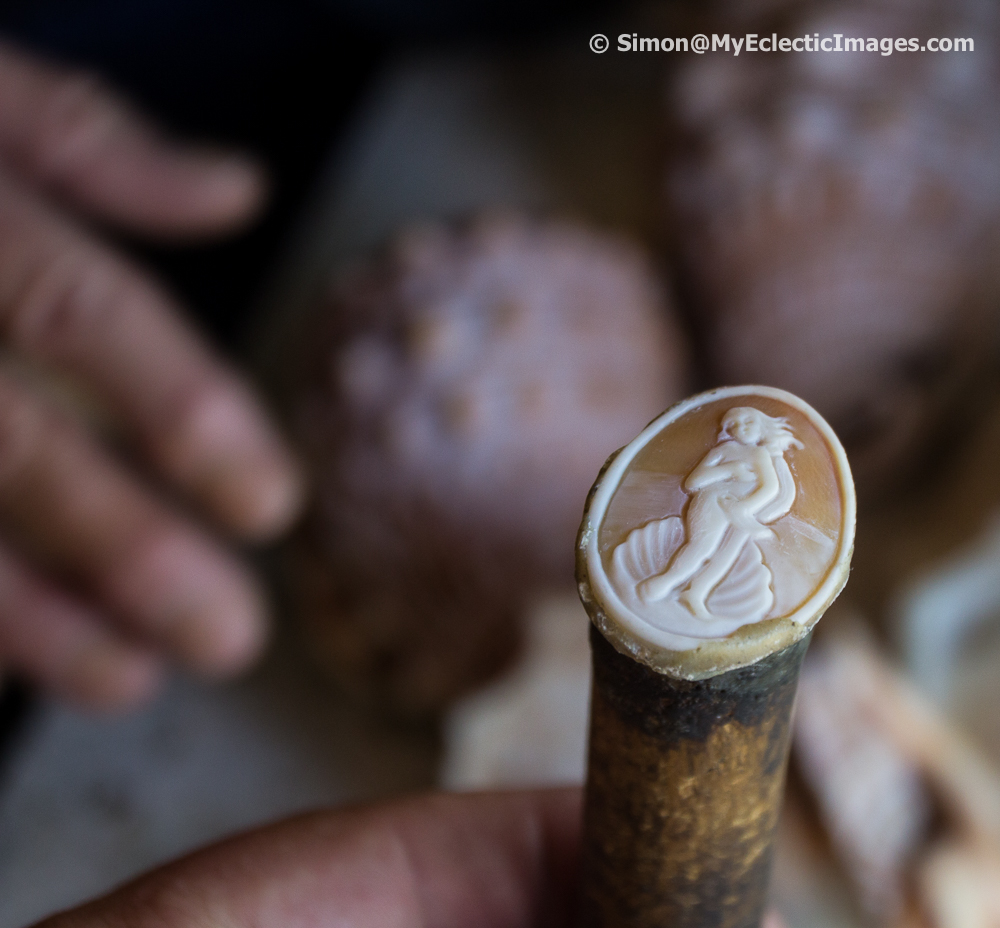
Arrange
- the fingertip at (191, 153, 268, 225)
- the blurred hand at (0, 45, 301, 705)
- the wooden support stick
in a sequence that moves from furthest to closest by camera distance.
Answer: the fingertip at (191, 153, 268, 225), the blurred hand at (0, 45, 301, 705), the wooden support stick

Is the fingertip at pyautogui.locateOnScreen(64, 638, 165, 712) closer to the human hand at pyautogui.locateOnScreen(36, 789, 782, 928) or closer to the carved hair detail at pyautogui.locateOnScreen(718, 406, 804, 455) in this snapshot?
the human hand at pyautogui.locateOnScreen(36, 789, 782, 928)

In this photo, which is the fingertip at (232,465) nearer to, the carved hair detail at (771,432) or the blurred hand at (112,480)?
the blurred hand at (112,480)

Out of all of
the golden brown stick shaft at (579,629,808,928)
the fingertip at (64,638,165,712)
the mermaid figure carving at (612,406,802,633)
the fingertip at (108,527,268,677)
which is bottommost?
the fingertip at (64,638,165,712)

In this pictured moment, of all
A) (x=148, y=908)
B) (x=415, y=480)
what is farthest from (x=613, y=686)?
(x=415, y=480)

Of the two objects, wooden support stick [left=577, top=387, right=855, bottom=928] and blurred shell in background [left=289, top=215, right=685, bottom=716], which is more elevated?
wooden support stick [left=577, top=387, right=855, bottom=928]

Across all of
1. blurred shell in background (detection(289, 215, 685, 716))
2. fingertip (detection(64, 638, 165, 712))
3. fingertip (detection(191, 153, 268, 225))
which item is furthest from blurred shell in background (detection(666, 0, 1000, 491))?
fingertip (detection(64, 638, 165, 712))

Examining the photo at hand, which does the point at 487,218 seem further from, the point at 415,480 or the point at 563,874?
the point at 563,874

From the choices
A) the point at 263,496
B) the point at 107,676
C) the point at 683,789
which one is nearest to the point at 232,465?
the point at 263,496

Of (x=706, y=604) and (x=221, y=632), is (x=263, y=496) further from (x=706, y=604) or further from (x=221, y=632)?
(x=706, y=604)

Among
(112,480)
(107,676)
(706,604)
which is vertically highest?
(706,604)
